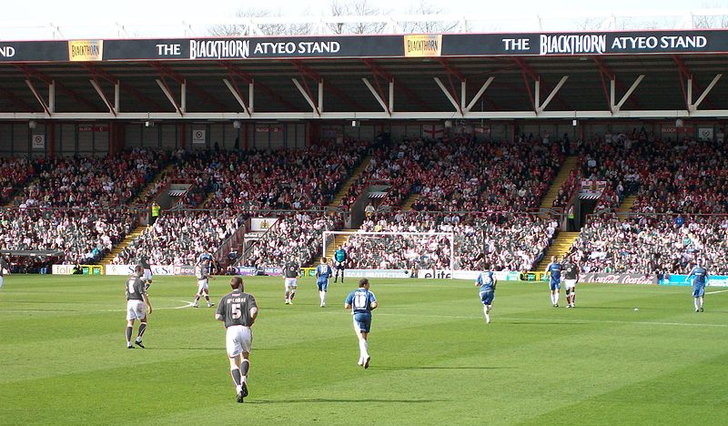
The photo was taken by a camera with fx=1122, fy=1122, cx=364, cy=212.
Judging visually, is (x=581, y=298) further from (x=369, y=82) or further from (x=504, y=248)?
(x=369, y=82)

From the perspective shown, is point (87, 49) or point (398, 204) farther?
point (398, 204)

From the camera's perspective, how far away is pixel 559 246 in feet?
194

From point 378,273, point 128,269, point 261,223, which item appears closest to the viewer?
point 378,273

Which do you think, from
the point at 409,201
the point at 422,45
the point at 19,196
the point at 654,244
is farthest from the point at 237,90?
the point at 654,244

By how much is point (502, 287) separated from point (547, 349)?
2623cm

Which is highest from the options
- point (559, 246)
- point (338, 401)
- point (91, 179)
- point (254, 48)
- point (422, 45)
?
point (254, 48)

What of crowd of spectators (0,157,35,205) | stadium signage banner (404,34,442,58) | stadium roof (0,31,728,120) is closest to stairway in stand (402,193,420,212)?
stadium roof (0,31,728,120)

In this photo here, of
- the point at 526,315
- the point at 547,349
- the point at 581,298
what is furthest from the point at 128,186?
the point at 547,349

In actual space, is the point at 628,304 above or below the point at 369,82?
below

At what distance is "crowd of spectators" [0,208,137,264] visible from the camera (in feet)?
211

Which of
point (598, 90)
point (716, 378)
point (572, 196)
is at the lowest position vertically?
point (716, 378)

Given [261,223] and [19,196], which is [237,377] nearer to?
[261,223]

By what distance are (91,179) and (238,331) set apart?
58.7 meters

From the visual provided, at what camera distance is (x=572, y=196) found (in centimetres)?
6231
